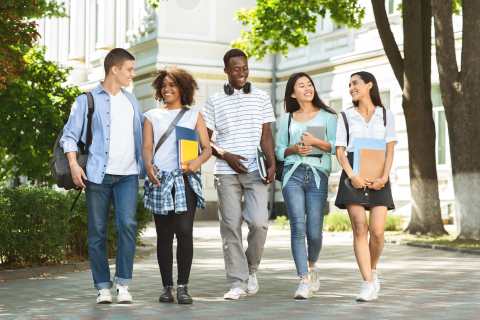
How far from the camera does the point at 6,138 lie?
20.0 m

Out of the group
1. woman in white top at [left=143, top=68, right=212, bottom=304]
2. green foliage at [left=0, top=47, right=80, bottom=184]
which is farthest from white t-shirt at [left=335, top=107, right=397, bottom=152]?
green foliage at [left=0, top=47, right=80, bottom=184]

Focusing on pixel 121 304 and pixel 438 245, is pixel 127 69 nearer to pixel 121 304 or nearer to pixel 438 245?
pixel 121 304

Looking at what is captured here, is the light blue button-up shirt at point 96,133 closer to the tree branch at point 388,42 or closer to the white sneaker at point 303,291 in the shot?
the white sneaker at point 303,291

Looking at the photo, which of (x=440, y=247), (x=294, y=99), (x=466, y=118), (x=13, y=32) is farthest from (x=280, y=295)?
(x=466, y=118)

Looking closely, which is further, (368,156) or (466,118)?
(466,118)

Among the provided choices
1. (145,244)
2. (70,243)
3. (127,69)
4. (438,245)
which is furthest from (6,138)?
(127,69)

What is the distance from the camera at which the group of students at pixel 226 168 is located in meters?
8.09

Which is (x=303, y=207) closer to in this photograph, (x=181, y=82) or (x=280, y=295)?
(x=280, y=295)

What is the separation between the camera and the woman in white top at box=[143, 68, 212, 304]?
8.05 metres

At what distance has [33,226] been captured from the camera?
37.2 feet

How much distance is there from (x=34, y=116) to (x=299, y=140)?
12296mm

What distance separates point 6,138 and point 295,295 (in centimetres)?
1286

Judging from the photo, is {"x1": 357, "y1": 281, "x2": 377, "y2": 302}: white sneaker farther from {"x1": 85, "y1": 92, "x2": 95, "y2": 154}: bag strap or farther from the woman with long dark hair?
{"x1": 85, "y1": 92, "x2": 95, "y2": 154}: bag strap

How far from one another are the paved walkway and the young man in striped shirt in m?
0.41
